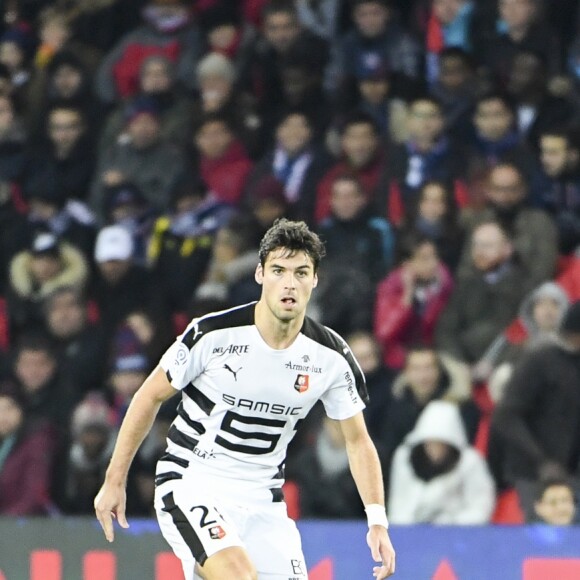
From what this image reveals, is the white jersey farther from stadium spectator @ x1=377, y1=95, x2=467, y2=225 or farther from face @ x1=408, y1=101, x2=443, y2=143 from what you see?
face @ x1=408, y1=101, x2=443, y2=143

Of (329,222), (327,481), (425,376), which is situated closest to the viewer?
(327,481)

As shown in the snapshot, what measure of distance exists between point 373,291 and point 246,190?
4.61ft

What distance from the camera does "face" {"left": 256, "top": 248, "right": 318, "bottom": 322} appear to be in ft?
18.9

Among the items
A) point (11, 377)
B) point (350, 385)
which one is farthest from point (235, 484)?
point (11, 377)

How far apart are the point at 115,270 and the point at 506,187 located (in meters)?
2.55

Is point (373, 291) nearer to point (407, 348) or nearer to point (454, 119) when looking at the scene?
point (407, 348)

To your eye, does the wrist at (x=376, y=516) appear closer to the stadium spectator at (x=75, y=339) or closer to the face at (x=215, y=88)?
the stadium spectator at (x=75, y=339)

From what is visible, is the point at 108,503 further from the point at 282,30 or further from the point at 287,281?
the point at 282,30

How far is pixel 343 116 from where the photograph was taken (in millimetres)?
10492

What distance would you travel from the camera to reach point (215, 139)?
35.3 feet

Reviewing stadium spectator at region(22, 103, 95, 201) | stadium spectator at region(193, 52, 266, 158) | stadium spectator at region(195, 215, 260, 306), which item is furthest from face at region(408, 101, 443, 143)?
stadium spectator at region(22, 103, 95, 201)

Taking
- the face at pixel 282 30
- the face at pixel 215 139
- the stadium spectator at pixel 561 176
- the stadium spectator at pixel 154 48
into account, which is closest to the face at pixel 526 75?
the stadium spectator at pixel 561 176

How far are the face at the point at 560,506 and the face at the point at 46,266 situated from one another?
3965 mm

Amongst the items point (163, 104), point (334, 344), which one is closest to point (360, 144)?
point (163, 104)
